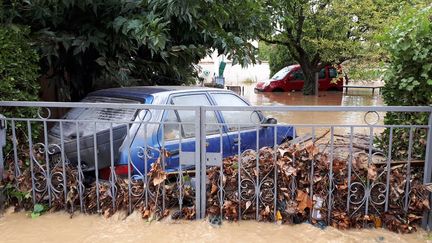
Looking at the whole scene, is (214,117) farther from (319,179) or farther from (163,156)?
A: (319,179)

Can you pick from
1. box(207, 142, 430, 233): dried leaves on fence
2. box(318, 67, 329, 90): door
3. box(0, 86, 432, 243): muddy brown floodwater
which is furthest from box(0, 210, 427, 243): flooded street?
box(318, 67, 329, 90): door

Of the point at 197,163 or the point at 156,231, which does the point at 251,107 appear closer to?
the point at 197,163

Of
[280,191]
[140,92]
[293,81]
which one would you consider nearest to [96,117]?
[140,92]

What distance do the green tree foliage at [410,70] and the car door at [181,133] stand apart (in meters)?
1.73

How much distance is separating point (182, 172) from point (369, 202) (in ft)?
5.65

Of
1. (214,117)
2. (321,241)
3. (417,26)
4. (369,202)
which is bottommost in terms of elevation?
(321,241)

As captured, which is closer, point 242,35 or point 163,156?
point 163,156

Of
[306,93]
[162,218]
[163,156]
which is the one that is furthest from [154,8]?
[306,93]

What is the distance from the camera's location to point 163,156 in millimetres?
3496

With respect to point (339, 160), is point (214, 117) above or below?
above

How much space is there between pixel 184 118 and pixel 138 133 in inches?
21.8

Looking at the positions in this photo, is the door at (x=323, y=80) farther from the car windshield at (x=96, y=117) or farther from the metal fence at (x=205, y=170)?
the car windshield at (x=96, y=117)

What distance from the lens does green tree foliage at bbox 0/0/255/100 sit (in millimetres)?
4328

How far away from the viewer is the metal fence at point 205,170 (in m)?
3.38
